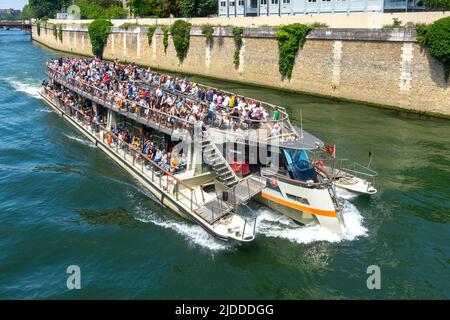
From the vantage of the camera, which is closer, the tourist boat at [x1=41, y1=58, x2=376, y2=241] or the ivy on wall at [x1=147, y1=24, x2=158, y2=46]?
the tourist boat at [x1=41, y1=58, x2=376, y2=241]

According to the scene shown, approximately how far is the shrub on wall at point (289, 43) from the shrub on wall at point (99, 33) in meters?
38.2

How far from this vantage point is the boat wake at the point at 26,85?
145ft

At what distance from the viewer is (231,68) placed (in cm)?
5075

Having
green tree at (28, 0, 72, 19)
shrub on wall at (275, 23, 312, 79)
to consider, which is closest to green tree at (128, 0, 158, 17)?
shrub on wall at (275, 23, 312, 79)

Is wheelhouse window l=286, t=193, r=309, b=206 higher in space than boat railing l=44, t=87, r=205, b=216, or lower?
lower

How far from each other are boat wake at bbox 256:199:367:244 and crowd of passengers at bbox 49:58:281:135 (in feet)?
10.8

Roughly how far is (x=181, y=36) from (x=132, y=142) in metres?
36.2

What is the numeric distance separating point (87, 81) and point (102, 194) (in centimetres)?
1203

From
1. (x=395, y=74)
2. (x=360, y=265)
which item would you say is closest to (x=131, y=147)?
(x=360, y=265)

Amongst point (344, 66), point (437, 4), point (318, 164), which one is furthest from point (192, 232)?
point (437, 4)

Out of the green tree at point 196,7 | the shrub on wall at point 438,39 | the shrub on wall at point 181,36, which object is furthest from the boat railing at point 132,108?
the green tree at point 196,7

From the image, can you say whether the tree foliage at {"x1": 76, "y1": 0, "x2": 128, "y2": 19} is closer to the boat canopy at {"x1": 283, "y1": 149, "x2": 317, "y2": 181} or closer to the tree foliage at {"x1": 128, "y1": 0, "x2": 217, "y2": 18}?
the tree foliage at {"x1": 128, "y1": 0, "x2": 217, "y2": 18}

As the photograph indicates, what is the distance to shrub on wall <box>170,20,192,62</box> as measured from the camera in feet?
185

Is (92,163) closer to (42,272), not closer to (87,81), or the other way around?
(87,81)
